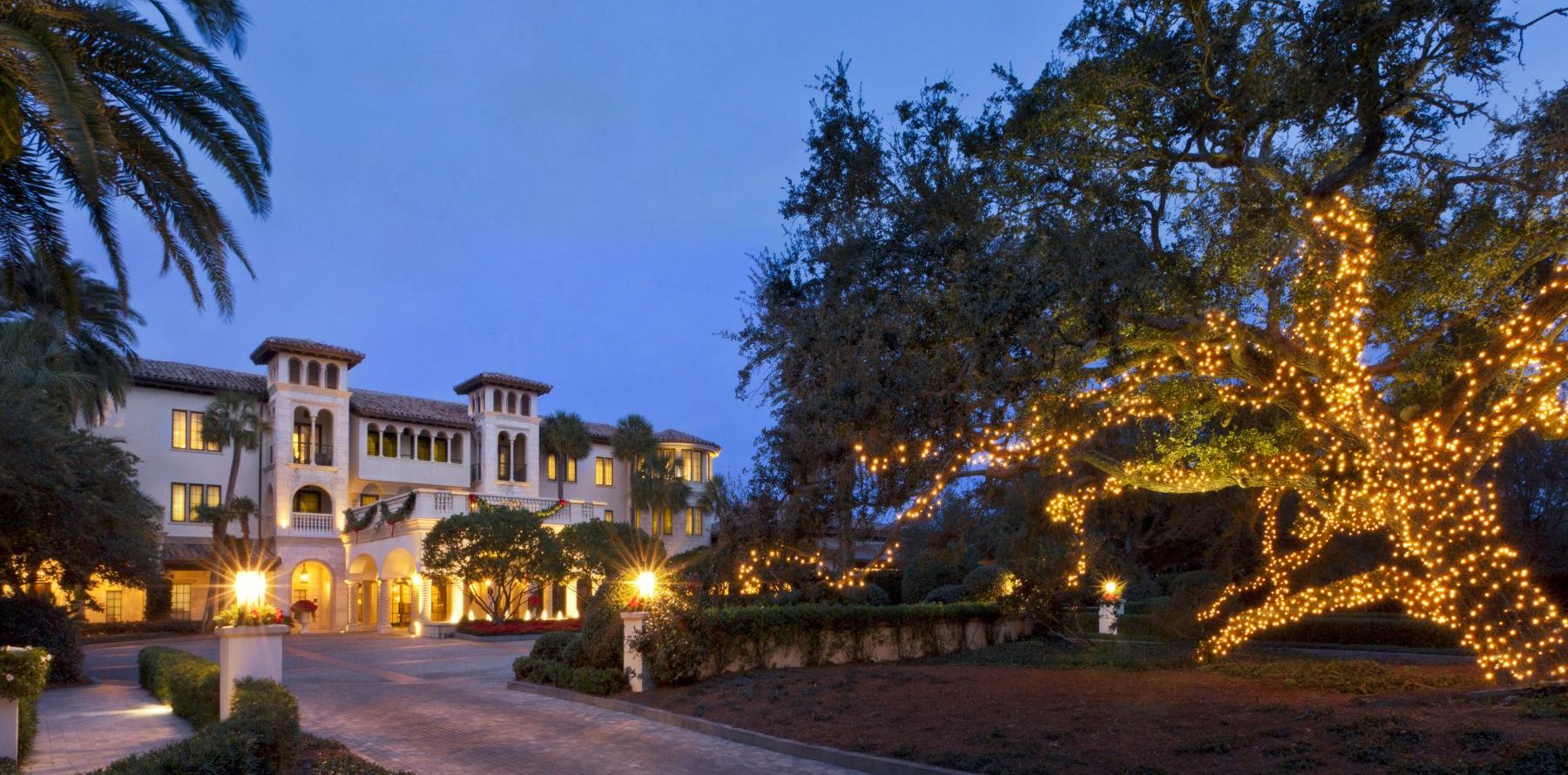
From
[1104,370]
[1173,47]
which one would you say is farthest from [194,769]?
[1173,47]

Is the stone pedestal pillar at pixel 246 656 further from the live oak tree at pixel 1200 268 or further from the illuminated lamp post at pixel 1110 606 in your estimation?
the illuminated lamp post at pixel 1110 606

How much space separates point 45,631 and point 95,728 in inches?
324

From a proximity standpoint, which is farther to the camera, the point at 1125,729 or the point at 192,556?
the point at 192,556

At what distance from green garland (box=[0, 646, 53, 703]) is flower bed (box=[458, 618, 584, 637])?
2298 cm

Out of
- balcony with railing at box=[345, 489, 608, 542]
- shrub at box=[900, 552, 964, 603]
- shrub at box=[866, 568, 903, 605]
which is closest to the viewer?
shrub at box=[900, 552, 964, 603]

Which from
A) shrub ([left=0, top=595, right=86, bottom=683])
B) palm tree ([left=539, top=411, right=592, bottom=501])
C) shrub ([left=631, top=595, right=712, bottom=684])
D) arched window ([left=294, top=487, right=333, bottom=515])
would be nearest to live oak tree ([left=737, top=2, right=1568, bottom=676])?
shrub ([left=631, top=595, right=712, bottom=684])

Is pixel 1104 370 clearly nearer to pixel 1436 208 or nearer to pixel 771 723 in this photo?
pixel 1436 208

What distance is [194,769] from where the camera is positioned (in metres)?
7.21

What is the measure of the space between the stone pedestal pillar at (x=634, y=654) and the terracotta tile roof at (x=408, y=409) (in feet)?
122

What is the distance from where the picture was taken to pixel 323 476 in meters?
46.8

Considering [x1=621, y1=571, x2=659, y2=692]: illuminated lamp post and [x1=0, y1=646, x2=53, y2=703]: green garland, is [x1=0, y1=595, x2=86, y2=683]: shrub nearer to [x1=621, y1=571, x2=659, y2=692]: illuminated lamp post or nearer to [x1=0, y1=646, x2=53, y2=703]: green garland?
[x1=0, y1=646, x2=53, y2=703]: green garland

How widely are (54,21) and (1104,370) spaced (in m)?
10.6

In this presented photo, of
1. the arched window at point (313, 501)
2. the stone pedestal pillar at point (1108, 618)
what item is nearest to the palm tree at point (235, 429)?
the arched window at point (313, 501)

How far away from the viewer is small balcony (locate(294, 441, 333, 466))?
4697cm
